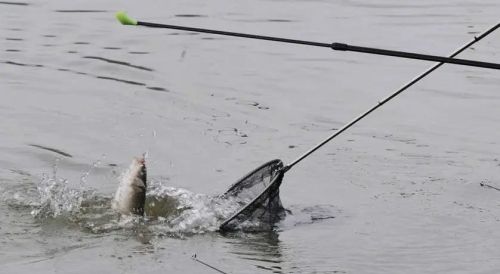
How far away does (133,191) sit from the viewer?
8.31 metres

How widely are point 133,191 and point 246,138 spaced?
2809 millimetres

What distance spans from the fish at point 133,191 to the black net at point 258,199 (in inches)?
25.9

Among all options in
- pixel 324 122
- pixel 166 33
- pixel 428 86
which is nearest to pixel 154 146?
pixel 324 122

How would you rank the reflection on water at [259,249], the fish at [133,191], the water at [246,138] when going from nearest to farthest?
the reflection on water at [259,249] < the water at [246,138] < the fish at [133,191]

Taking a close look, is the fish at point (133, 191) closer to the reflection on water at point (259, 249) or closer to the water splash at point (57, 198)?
the water splash at point (57, 198)

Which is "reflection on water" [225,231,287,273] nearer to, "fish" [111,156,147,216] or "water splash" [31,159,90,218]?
"fish" [111,156,147,216]

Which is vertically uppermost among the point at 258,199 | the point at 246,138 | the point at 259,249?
the point at 246,138

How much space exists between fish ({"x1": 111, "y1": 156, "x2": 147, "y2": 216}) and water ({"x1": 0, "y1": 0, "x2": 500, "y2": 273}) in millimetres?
151

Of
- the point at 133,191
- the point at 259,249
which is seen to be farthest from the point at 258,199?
the point at 133,191

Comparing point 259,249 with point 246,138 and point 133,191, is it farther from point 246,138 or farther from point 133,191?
point 246,138

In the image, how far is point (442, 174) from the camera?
32.5 feet

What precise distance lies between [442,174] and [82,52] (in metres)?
6.54

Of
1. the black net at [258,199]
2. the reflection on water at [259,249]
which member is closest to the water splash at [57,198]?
the black net at [258,199]

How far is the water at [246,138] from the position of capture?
7.84 m
